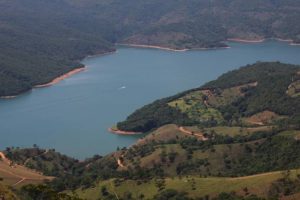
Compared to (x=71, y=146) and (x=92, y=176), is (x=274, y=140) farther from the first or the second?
(x=71, y=146)

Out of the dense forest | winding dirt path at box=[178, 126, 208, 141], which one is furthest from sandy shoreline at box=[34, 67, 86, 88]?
winding dirt path at box=[178, 126, 208, 141]

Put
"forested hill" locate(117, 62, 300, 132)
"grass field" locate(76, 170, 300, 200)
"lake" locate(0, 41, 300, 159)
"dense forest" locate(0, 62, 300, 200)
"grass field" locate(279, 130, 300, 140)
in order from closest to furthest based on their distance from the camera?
1. "grass field" locate(76, 170, 300, 200)
2. "dense forest" locate(0, 62, 300, 200)
3. "grass field" locate(279, 130, 300, 140)
4. "forested hill" locate(117, 62, 300, 132)
5. "lake" locate(0, 41, 300, 159)

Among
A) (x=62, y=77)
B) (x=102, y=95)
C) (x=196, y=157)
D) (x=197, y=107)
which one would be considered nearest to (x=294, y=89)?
(x=197, y=107)

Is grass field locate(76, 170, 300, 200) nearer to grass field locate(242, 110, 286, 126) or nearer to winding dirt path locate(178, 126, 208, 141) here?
winding dirt path locate(178, 126, 208, 141)

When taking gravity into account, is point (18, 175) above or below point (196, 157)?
below

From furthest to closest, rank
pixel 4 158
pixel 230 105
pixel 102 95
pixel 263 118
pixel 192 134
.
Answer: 1. pixel 102 95
2. pixel 230 105
3. pixel 263 118
4. pixel 192 134
5. pixel 4 158

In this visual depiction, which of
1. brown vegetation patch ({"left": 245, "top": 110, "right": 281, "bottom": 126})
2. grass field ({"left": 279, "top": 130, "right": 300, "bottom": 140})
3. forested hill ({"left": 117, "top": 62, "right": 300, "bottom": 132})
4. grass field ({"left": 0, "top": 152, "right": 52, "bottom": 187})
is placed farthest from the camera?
forested hill ({"left": 117, "top": 62, "right": 300, "bottom": 132})

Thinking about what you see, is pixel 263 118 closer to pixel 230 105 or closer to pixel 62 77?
pixel 230 105
